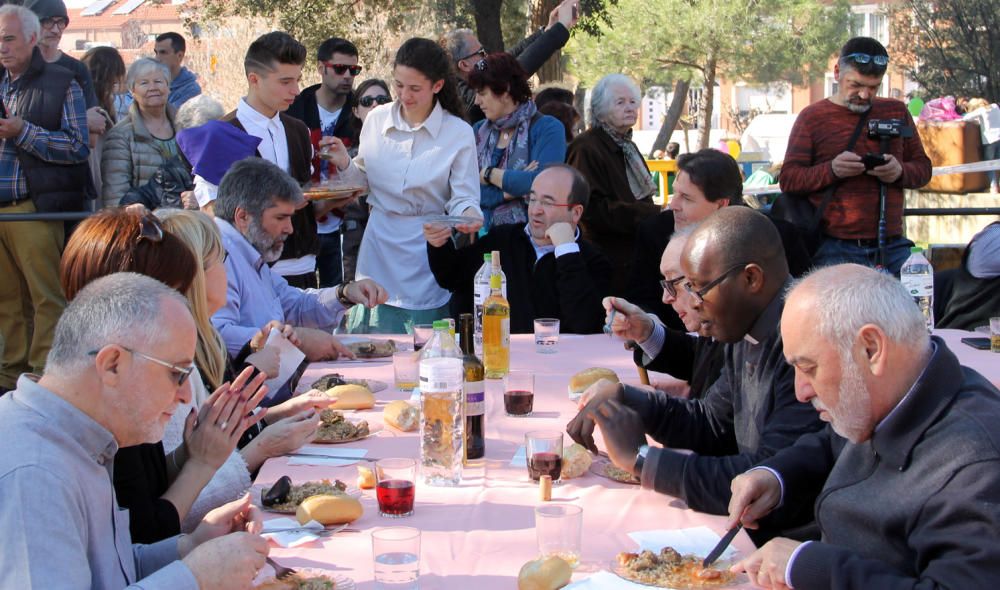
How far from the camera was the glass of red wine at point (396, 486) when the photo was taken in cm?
251

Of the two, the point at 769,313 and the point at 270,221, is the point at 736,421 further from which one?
the point at 270,221

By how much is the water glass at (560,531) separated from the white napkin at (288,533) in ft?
1.69

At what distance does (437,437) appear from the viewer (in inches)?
112

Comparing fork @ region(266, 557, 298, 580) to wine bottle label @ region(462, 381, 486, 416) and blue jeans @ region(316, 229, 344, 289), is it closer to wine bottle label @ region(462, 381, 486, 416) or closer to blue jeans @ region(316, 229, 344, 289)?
wine bottle label @ region(462, 381, 486, 416)

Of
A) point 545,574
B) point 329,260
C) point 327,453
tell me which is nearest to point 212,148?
point 329,260

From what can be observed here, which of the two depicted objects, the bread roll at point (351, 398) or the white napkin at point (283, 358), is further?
the white napkin at point (283, 358)

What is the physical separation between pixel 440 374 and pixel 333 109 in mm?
4650

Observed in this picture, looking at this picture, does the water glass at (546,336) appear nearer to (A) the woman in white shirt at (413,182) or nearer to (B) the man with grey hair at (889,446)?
(A) the woman in white shirt at (413,182)

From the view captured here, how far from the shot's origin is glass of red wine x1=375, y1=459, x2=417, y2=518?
98.8 inches

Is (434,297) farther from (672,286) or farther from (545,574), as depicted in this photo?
(545,574)

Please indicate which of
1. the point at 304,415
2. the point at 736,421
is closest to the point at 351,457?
the point at 304,415

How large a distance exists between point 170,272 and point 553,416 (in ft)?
4.41

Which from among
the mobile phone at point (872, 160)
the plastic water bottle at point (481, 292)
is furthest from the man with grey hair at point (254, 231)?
the mobile phone at point (872, 160)

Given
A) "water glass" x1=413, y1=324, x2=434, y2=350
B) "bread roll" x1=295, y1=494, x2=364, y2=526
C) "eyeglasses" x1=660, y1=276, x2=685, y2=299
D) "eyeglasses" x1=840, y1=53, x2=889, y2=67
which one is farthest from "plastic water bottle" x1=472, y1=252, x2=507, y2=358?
"eyeglasses" x1=840, y1=53, x2=889, y2=67
